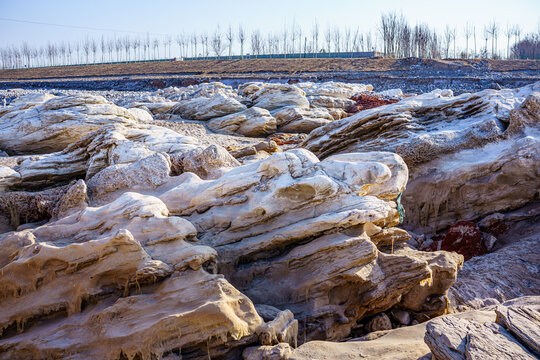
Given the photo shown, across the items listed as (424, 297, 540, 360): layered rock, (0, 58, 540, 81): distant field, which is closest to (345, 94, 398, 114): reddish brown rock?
(424, 297, 540, 360): layered rock

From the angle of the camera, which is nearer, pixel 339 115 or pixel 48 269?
pixel 48 269

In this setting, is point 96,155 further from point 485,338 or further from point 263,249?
point 485,338

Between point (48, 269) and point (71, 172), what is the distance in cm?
425

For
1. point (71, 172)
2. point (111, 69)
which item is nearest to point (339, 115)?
point (71, 172)

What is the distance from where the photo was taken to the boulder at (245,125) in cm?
1518

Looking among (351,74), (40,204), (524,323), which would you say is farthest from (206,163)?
(351,74)

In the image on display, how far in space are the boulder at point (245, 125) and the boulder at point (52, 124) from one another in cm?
391

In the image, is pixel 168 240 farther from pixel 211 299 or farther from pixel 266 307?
pixel 266 307

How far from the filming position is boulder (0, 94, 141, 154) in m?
10.9

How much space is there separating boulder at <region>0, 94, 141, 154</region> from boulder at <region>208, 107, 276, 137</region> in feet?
12.8

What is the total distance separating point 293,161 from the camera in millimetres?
6336

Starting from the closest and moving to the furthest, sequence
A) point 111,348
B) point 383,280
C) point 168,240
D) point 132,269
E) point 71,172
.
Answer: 1. point 111,348
2. point 132,269
3. point 168,240
4. point 383,280
5. point 71,172

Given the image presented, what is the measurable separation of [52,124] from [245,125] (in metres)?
6.27

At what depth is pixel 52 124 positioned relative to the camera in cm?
1107
